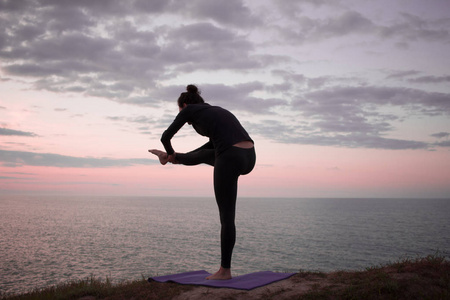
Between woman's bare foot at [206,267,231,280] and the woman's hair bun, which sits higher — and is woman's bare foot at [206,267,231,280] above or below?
below

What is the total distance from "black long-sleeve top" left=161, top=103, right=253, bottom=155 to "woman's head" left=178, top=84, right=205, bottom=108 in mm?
275

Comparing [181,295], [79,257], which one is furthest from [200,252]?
[181,295]

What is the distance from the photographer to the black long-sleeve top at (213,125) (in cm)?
533

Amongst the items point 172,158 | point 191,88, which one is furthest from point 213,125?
point 172,158

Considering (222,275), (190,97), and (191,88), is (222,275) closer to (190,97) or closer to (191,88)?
(190,97)

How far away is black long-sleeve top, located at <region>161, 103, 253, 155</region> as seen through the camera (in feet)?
17.5

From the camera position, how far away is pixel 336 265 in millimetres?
43281

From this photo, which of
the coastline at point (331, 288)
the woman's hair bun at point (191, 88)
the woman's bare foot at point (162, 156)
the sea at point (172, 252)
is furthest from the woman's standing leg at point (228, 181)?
the sea at point (172, 252)

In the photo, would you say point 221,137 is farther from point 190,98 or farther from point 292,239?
point 292,239

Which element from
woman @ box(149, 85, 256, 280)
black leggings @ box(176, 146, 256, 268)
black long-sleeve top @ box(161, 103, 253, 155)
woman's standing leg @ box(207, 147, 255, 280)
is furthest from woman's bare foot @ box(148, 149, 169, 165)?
woman's standing leg @ box(207, 147, 255, 280)

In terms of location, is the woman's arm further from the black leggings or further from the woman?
the black leggings

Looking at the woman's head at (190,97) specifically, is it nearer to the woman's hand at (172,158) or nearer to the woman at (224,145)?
the woman at (224,145)

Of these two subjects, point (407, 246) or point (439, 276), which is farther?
point (407, 246)

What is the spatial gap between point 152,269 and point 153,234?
109ft
